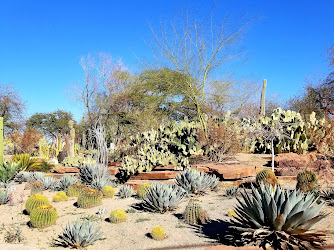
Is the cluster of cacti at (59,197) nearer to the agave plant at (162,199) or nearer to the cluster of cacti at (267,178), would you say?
the agave plant at (162,199)

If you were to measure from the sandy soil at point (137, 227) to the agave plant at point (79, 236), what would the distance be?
141 millimetres

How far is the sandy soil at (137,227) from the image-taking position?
4570 millimetres

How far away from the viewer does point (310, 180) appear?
674cm

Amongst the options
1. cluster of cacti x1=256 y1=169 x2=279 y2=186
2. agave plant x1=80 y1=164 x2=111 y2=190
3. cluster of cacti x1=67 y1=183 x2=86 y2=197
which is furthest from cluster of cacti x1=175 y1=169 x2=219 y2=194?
cluster of cacti x1=67 y1=183 x2=86 y2=197

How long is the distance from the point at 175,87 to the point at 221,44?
263 cm

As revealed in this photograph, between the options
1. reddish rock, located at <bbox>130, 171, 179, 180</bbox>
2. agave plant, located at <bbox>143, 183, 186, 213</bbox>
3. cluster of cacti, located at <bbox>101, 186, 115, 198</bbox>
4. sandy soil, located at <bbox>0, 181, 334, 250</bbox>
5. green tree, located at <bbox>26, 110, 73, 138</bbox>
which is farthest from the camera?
green tree, located at <bbox>26, 110, 73, 138</bbox>

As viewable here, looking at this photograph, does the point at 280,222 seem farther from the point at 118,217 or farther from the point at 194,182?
the point at 194,182

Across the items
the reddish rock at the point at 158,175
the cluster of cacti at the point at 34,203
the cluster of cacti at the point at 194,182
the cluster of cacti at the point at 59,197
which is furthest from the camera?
the reddish rock at the point at 158,175

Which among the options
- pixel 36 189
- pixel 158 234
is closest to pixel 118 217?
pixel 158 234

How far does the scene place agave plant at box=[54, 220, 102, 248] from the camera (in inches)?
184

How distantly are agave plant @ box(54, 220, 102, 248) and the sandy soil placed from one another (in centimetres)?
14

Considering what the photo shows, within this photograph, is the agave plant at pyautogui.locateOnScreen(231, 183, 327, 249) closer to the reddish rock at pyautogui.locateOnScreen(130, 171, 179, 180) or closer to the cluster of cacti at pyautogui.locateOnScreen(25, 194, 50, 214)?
the cluster of cacti at pyautogui.locateOnScreen(25, 194, 50, 214)

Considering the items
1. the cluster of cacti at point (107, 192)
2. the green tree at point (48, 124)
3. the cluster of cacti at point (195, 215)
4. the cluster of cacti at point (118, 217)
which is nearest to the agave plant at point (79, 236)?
the cluster of cacti at point (118, 217)

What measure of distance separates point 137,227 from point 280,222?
254 centimetres
